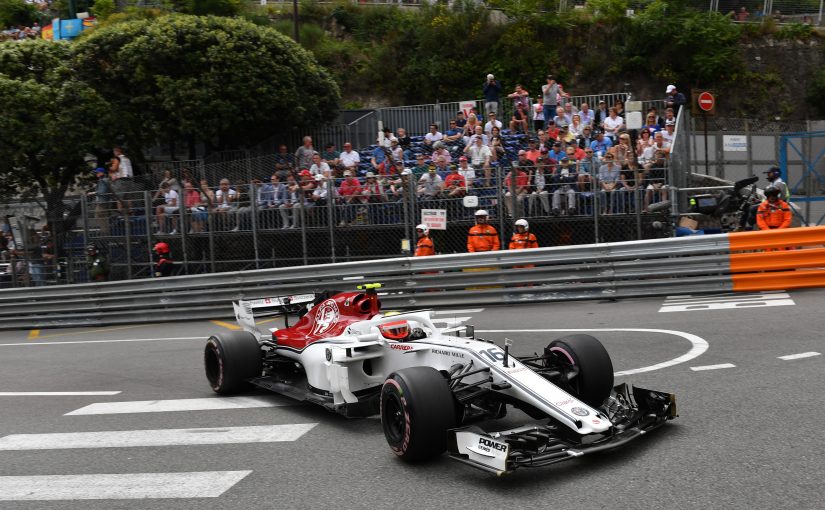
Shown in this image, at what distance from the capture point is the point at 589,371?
6766 mm

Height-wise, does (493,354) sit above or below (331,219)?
below

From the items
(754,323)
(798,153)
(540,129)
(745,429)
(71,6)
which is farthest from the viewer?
(71,6)

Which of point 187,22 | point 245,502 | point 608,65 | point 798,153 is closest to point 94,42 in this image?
point 187,22

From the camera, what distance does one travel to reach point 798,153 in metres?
24.9

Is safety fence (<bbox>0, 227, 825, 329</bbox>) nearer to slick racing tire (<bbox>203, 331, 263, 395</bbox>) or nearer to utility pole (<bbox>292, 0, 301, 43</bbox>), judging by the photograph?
slick racing tire (<bbox>203, 331, 263, 395</bbox>)

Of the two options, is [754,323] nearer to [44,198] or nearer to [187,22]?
[44,198]

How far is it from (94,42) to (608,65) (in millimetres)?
19499

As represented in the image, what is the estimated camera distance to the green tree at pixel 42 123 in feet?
87.1

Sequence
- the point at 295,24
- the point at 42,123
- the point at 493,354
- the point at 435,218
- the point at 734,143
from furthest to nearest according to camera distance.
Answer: the point at 295,24
the point at 42,123
the point at 734,143
the point at 435,218
the point at 493,354

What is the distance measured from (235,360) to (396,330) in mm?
2082

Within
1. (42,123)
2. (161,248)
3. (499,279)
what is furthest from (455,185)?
(42,123)

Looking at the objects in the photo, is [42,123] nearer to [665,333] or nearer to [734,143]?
[734,143]

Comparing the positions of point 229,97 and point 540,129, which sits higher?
point 229,97

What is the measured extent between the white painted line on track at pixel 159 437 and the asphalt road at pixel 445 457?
0.09 feet
